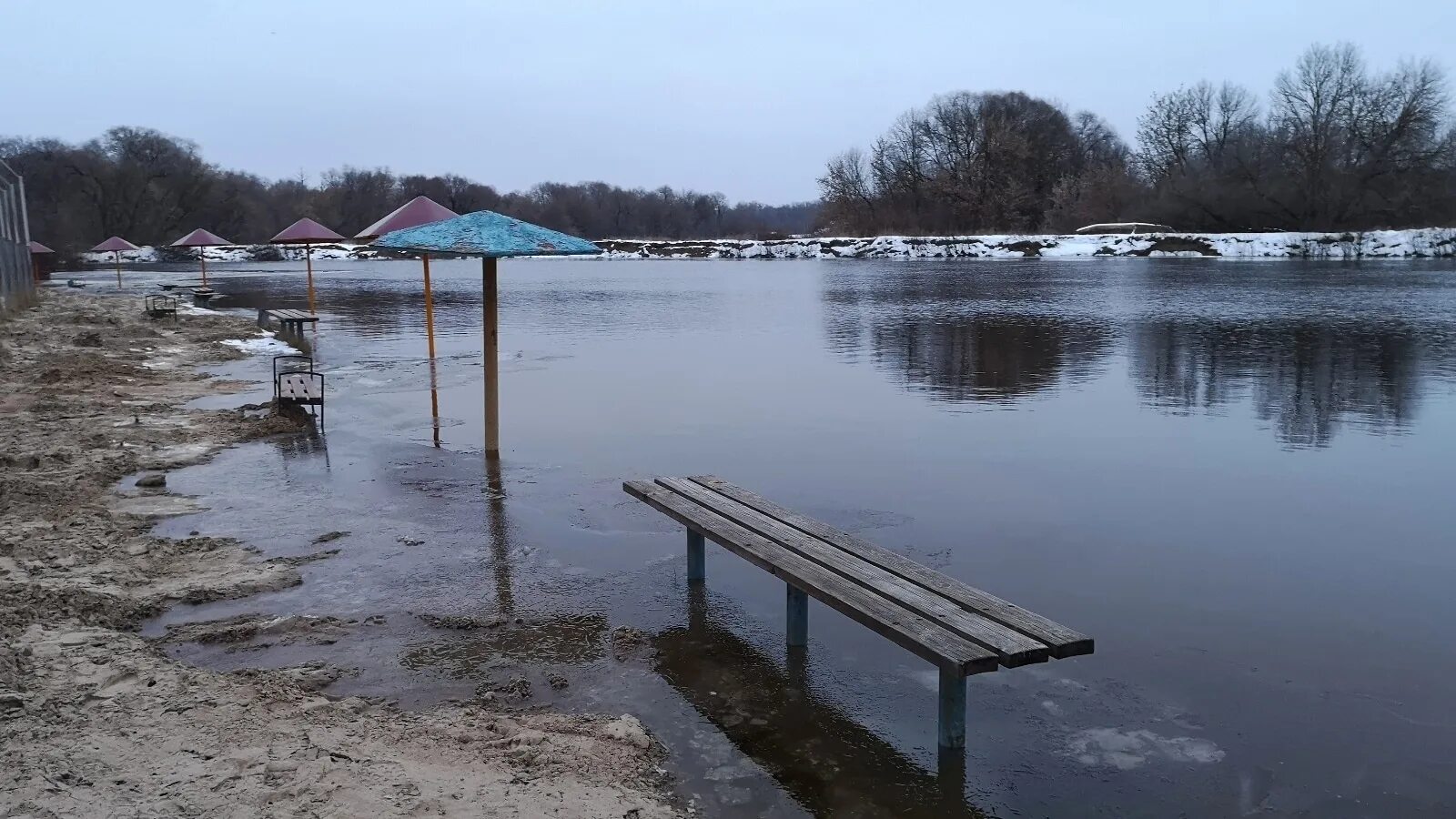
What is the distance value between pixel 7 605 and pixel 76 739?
182 cm

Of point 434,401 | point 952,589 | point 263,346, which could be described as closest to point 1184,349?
point 434,401

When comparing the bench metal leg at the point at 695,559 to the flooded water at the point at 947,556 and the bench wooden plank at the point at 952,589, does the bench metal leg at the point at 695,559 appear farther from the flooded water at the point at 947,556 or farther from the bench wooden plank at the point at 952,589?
the bench wooden plank at the point at 952,589

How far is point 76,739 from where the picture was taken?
4.13 m

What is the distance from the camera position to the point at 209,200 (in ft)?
338

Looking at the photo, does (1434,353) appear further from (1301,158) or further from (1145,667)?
(1301,158)

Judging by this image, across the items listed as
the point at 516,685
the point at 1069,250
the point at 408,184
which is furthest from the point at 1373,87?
the point at 408,184

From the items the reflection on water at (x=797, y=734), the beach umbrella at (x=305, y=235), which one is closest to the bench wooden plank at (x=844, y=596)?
the reflection on water at (x=797, y=734)

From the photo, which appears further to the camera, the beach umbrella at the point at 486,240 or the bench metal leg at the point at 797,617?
the beach umbrella at the point at 486,240

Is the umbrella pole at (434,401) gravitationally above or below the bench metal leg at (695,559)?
above

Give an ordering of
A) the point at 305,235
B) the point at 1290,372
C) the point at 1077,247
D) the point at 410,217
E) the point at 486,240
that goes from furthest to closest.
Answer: the point at 1077,247 < the point at 305,235 < the point at 1290,372 < the point at 410,217 < the point at 486,240

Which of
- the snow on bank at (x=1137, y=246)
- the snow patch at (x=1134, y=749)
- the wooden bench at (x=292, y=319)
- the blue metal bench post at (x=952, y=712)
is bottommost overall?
the snow patch at (x=1134, y=749)

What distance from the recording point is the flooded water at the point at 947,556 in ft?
14.6

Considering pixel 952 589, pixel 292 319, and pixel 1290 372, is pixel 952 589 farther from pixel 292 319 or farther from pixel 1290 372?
pixel 292 319

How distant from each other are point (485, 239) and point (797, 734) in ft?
17.0
